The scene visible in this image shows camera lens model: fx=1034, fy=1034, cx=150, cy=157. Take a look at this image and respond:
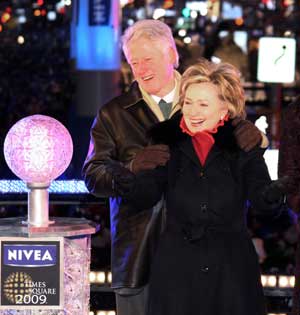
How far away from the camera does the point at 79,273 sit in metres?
4.22

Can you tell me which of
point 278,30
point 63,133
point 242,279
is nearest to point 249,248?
point 242,279

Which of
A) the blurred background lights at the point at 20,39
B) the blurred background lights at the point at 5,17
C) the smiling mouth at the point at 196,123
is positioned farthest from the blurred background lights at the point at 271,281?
the blurred background lights at the point at 5,17

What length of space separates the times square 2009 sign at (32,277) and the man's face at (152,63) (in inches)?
32.1

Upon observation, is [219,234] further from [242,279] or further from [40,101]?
[40,101]

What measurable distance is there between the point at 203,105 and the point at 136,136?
56cm

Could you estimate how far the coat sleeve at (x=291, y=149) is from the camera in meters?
4.34

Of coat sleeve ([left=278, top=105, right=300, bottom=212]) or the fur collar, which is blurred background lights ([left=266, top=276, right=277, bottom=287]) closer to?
coat sleeve ([left=278, top=105, right=300, bottom=212])

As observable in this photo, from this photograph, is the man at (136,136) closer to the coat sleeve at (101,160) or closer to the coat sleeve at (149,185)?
the coat sleeve at (101,160)

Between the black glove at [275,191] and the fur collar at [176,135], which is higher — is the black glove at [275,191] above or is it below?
below

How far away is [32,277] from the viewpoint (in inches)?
163

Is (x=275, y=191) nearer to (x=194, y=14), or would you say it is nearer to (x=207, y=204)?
(x=207, y=204)

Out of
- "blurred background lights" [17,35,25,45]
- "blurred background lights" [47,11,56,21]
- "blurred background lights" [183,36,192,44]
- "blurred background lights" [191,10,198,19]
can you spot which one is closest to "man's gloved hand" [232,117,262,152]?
"blurred background lights" [17,35,25,45]

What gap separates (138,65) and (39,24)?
68.6ft

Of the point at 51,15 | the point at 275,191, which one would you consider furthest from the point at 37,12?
the point at 275,191
